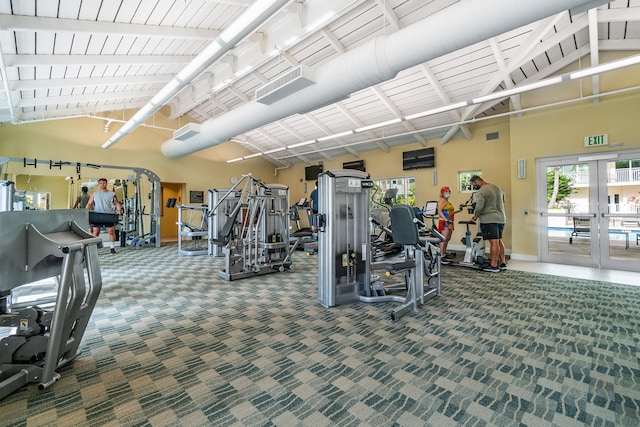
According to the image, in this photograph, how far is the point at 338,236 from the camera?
3.69 metres

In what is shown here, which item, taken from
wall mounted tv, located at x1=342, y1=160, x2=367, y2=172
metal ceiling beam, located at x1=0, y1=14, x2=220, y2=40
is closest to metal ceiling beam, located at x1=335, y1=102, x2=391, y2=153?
wall mounted tv, located at x1=342, y1=160, x2=367, y2=172

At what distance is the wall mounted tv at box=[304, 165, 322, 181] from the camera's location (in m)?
12.8

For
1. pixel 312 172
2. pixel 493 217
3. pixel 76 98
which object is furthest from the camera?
pixel 312 172

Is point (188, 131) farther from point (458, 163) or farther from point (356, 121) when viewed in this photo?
point (458, 163)

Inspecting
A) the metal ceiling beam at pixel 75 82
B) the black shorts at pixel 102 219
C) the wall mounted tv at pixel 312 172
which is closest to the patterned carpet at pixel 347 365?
the black shorts at pixel 102 219

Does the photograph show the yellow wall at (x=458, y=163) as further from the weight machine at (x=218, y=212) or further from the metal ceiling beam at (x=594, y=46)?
the weight machine at (x=218, y=212)

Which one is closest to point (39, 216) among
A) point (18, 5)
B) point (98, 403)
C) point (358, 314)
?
point (98, 403)

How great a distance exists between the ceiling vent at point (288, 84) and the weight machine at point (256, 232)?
1551 millimetres

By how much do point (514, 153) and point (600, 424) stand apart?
21.8 ft

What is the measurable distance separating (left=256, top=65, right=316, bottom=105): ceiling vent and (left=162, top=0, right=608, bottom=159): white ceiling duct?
132 millimetres

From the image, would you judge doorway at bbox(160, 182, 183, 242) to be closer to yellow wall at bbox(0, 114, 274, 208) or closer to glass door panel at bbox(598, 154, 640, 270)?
yellow wall at bbox(0, 114, 274, 208)

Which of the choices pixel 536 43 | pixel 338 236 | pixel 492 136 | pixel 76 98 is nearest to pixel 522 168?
pixel 492 136

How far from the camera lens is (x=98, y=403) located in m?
1.78

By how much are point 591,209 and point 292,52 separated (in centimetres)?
713
